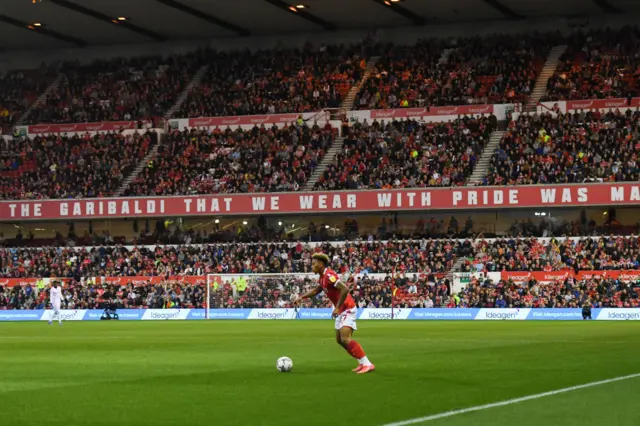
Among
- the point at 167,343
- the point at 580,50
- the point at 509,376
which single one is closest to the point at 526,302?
the point at 580,50

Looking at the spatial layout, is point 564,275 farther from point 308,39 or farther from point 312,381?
point 312,381

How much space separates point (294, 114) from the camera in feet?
254

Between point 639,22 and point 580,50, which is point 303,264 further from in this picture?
point 639,22

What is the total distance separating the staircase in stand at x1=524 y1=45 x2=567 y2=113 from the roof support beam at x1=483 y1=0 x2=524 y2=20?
12.3ft

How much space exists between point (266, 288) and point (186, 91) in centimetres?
2510

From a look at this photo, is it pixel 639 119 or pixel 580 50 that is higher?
pixel 580 50

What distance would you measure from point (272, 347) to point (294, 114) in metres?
46.3

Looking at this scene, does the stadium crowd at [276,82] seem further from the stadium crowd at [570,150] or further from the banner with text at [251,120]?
the stadium crowd at [570,150]

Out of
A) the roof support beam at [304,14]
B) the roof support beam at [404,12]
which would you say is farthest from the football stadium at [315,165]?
the roof support beam at [304,14]

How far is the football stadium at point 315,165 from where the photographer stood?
61.6m

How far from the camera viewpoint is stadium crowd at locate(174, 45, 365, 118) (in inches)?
3108

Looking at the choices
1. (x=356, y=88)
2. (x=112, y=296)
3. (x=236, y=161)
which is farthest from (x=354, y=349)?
(x=356, y=88)

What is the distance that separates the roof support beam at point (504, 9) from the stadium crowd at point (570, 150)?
9.27m

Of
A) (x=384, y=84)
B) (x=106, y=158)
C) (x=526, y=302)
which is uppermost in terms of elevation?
(x=384, y=84)
